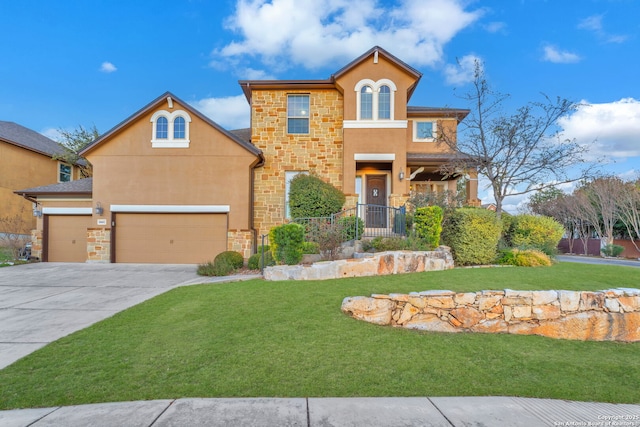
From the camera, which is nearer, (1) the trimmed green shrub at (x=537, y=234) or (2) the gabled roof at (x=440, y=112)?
(1) the trimmed green shrub at (x=537, y=234)

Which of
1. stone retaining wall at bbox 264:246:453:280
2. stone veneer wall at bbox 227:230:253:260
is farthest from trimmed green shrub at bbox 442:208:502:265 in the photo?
stone veneer wall at bbox 227:230:253:260

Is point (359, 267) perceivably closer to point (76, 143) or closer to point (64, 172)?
point (76, 143)

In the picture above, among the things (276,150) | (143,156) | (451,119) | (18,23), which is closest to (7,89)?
(18,23)

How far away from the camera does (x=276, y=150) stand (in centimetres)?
1446

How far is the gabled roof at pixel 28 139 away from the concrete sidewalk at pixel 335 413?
23702 millimetres

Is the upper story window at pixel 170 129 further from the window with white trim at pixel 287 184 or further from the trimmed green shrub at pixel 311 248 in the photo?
the trimmed green shrub at pixel 311 248

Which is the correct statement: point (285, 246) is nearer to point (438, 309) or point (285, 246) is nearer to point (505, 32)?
point (438, 309)

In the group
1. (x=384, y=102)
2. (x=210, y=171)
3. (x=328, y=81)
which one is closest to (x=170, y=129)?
(x=210, y=171)

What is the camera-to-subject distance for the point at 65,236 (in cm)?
1426

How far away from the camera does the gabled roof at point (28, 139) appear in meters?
19.2

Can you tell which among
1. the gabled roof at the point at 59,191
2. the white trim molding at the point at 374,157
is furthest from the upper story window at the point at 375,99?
the gabled roof at the point at 59,191

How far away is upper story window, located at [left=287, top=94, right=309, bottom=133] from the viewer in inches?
572

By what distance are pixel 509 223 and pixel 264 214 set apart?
1013 cm

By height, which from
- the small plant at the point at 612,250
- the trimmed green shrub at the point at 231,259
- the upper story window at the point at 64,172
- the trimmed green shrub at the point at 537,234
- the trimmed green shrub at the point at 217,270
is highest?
the upper story window at the point at 64,172
